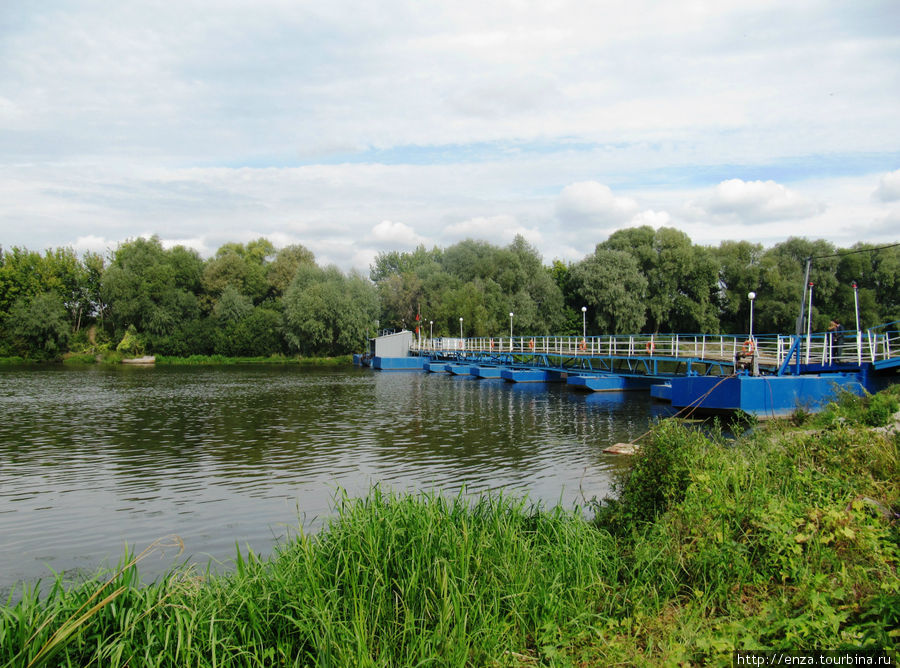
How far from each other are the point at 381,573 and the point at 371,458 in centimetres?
888

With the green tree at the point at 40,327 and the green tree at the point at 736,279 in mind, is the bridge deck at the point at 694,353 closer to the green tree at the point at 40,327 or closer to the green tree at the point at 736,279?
the green tree at the point at 736,279

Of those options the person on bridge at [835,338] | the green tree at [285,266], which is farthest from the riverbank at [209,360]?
the person on bridge at [835,338]

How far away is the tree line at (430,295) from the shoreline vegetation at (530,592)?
50.1 m

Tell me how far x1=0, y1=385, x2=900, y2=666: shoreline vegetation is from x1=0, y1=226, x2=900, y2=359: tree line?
5011 centimetres

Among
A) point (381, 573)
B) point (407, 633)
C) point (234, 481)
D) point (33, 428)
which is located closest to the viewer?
point (407, 633)

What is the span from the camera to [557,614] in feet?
14.5

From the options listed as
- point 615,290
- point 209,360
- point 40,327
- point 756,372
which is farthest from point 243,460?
point 40,327

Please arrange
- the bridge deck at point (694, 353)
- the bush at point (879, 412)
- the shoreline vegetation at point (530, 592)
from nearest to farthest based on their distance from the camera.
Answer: the shoreline vegetation at point (530, 592) < the bush at point (879, 412) < the bridge deck at point (694, 353)

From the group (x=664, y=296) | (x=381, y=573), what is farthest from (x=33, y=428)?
(x=664, y=296)

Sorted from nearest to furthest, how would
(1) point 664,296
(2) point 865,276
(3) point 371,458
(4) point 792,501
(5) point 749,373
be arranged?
(4) point 792,501, (3) point 371,458, (5) point 749,373, (2) point 865,276, (1) point 664,296

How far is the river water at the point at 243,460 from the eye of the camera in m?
8.28

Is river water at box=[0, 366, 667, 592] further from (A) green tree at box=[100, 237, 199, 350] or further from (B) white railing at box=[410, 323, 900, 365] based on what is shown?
(A) green tree at box=[100, 237, 199, 350]

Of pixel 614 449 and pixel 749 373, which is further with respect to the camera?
pixel 749 373

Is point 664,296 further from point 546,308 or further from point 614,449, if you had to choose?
point 614,449
